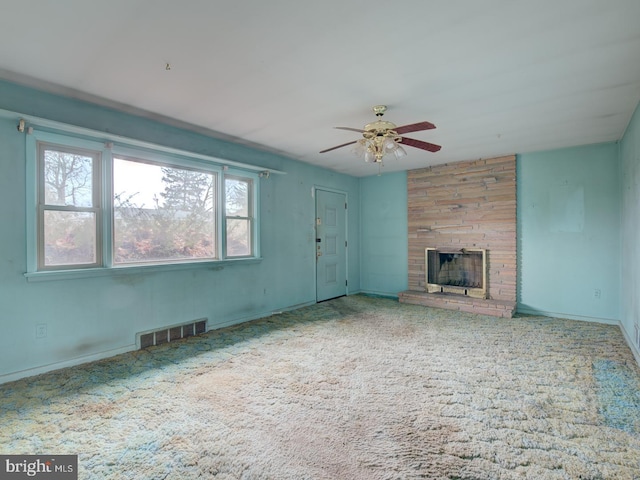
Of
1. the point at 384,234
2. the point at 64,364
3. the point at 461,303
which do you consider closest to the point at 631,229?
the point at 461,303

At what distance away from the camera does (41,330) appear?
8.86ft

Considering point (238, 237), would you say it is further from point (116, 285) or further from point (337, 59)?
point (337, 59)

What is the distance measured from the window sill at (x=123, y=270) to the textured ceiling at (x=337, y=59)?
157 cm

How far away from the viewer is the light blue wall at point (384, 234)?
19.9ft

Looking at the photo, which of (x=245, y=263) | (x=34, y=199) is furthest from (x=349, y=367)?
(x=34, y=199)

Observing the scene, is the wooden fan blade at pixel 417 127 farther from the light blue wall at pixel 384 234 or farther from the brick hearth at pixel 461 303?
the light blue wall at pixel 384 234

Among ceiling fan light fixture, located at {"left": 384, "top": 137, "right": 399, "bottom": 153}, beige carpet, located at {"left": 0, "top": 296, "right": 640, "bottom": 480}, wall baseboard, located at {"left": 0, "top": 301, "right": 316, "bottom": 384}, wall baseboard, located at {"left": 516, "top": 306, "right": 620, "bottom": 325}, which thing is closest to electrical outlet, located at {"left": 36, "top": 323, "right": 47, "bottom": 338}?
wall baseboard, located at {"left": 0, "top": 301, "right": 316, "bottom": 384}

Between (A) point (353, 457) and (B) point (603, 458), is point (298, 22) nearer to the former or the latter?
(A) point (353, 457)

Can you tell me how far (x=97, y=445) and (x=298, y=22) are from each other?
8.82 feet

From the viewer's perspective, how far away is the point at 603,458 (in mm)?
1678

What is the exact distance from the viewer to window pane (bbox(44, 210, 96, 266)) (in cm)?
280

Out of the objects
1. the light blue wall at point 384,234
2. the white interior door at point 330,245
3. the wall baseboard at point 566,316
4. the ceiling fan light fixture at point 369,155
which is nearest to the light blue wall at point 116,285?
→ the white interior door at point 330,245

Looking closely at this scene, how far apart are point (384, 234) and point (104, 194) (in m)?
4.67

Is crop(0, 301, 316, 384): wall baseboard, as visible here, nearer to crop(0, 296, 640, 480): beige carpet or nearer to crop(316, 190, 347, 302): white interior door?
crop(0, 296, 640, 480): beige carpet
